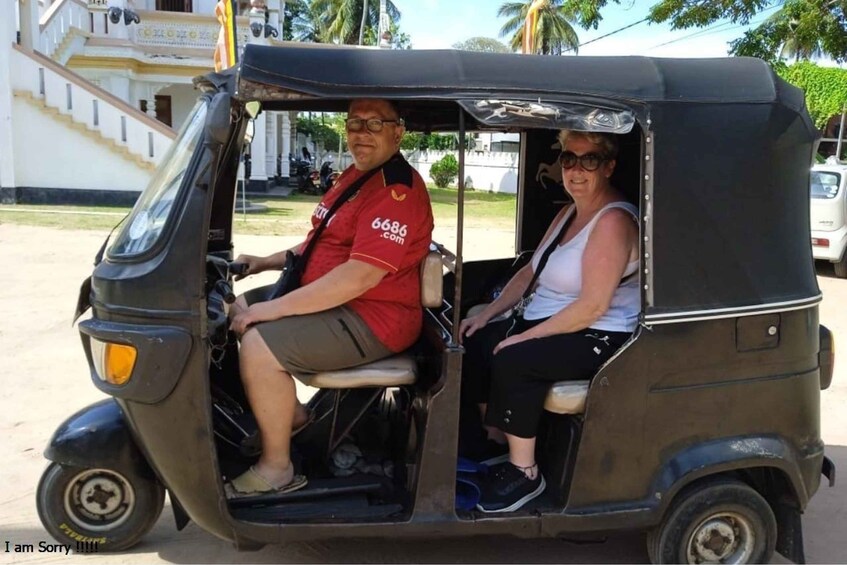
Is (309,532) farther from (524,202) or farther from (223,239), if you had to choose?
(524,202)

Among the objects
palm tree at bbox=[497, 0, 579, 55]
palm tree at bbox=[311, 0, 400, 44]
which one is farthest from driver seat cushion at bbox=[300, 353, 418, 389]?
palm tree at bbox=[311, 0, 400, 44]

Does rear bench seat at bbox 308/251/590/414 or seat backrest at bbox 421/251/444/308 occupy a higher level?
seat backrest at bbox 421/251/444/308

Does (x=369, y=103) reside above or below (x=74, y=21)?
below

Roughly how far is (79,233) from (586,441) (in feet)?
39.5

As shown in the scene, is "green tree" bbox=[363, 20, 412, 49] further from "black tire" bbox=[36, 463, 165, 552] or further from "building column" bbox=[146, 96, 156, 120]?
"black tire" bbox=[36, 463, 165, 552]

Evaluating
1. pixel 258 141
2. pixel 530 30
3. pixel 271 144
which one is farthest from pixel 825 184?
pixel 271 144

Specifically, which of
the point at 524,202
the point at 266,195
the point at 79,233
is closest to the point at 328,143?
the point at 266,195

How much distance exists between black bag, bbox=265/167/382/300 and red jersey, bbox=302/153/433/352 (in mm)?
24

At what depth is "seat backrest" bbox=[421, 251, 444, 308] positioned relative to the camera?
321 centimetres

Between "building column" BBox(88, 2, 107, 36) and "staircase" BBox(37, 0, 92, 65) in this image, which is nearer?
"staircase" BBox(37, 0, 92, 65)

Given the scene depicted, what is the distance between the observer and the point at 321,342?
9.87ft

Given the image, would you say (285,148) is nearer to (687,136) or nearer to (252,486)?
(252,486)

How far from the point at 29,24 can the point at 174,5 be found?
7569mm

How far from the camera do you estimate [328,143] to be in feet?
204
